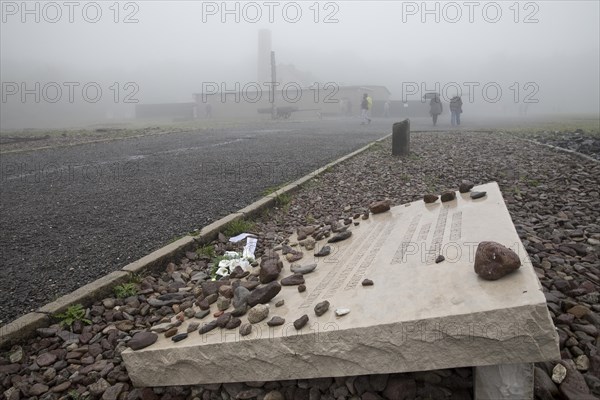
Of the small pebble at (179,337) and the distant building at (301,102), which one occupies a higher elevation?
the distant building at (301,102)

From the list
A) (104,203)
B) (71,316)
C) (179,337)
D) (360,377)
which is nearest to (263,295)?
(179,337)

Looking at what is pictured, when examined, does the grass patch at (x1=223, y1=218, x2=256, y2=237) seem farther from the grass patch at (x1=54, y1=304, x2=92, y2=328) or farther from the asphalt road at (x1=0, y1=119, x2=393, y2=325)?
the grass patch at (x1=54, y1=304, x2=92, y2=328)

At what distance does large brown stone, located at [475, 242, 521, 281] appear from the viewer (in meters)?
1.96

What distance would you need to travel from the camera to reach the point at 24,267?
11.9 feet

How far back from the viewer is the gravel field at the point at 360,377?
6.43ft

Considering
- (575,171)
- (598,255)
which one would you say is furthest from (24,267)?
(575,171)

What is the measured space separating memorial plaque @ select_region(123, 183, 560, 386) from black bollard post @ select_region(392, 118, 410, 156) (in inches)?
263

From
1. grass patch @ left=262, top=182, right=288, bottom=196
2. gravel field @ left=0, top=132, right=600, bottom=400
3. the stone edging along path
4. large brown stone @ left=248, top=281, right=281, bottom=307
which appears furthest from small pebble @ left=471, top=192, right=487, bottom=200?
grass patch @ left=262, top=182, right=288, bottom=196

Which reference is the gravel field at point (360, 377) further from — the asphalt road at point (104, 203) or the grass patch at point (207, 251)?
the asphalt road at point (104, 203)

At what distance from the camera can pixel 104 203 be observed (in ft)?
18.9

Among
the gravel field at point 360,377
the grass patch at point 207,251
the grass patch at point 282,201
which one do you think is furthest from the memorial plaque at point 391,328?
the grass patch at point 282,201

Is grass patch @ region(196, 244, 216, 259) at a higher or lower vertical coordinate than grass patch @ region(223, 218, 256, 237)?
lower

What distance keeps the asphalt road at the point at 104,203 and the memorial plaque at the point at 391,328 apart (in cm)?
158

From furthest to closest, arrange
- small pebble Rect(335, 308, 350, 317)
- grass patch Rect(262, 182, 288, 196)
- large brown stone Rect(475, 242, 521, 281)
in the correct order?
grass patch Rect(262, 182, 288, 196)
small pebble Rect(335, 308, 350, 317)
large brown stone Rect(475, 242, 521, 281)
